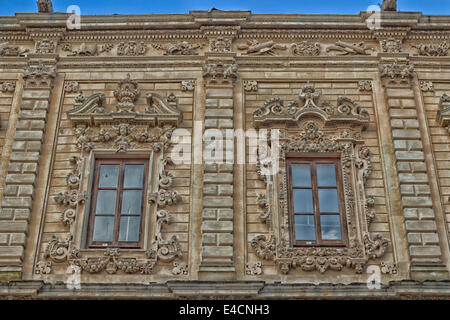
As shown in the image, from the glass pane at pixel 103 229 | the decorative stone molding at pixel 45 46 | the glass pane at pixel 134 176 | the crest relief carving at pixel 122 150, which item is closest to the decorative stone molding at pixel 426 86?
the crest relief carving at pixel 122 150

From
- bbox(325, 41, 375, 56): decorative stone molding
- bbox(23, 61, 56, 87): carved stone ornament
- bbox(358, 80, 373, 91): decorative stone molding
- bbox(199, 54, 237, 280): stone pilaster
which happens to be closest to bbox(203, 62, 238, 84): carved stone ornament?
bbox(199, 54, 237, 280): stone pilaster

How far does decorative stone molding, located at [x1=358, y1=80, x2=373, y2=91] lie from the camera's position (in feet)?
44.6

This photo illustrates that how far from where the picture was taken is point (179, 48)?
1416 centimetres

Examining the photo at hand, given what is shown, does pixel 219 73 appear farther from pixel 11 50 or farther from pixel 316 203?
pixel 11 50

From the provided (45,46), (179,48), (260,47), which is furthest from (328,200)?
(45,46)

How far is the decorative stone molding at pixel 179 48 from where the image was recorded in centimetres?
1414

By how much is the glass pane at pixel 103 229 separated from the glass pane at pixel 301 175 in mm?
3396

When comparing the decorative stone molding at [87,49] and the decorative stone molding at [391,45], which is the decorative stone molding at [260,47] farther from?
the decorative stone molding at [87,49]

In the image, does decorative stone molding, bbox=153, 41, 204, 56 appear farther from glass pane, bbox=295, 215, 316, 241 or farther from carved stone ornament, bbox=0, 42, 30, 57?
glass pane, bbox=295, 215, 316, 241

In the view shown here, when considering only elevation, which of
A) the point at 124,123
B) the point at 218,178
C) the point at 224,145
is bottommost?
the point at 218,178

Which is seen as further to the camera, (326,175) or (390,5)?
(390,5)

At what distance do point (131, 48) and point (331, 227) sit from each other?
5.69m

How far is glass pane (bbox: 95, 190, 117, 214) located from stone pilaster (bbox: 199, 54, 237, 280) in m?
1.67
